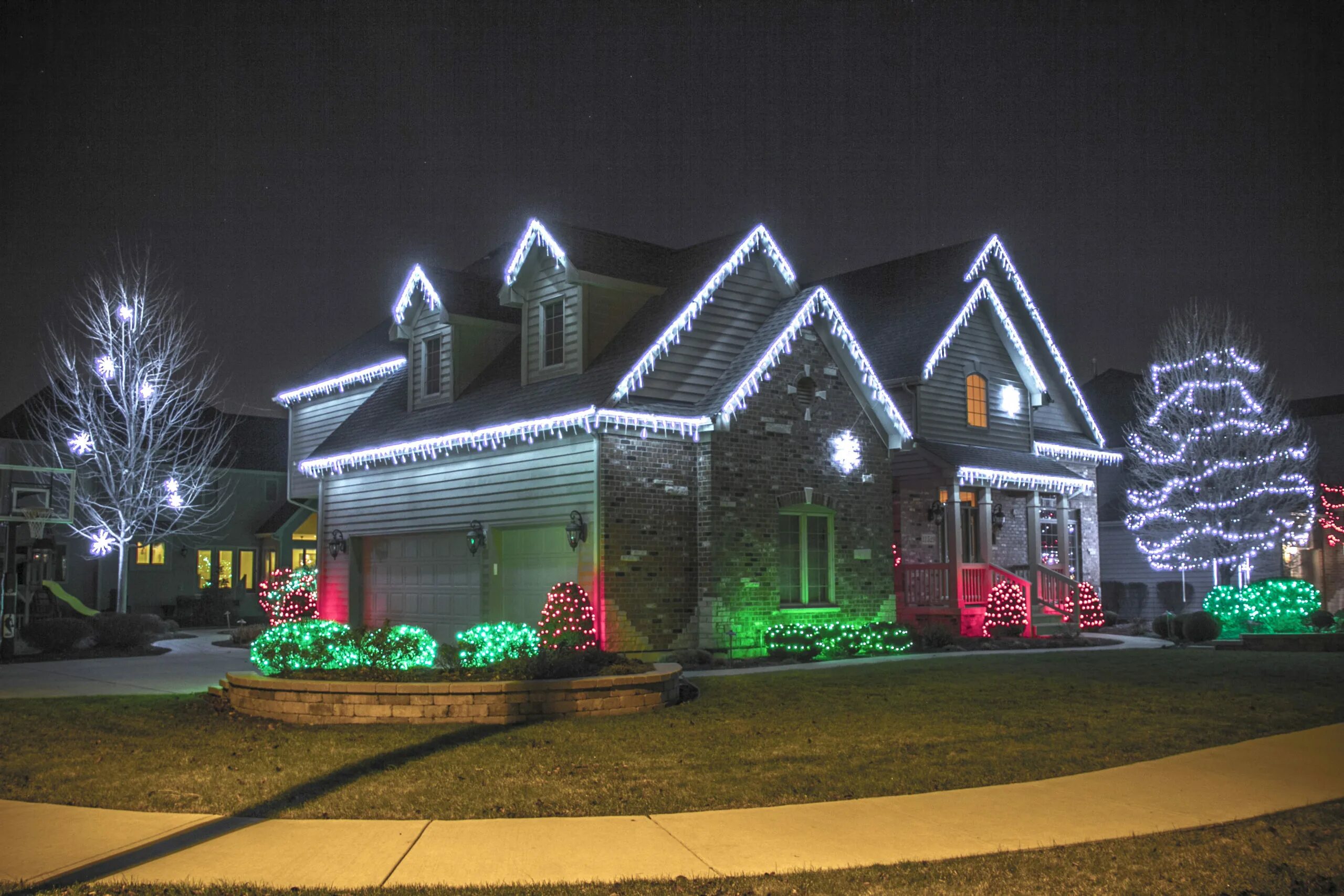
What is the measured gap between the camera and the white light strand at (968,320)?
86.0 feet

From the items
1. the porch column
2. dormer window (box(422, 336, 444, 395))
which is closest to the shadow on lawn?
dormer window (box(422, 336, 444, 395))

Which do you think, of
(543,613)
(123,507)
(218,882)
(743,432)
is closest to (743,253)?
(743,432)

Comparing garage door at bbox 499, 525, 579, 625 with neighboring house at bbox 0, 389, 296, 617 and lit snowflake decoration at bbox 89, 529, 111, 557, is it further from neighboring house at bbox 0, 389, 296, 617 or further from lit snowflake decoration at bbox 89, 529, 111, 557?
neighboring house at bbox 0, 389, 296, 617

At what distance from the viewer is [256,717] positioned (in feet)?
40.0

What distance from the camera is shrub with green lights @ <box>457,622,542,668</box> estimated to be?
13453 mm

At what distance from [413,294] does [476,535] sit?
230 inches

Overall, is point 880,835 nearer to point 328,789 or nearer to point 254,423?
point 328,789

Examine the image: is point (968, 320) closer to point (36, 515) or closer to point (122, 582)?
point (36, 515)

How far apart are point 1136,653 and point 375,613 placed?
49.8 ft

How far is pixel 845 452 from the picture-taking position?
861 inches

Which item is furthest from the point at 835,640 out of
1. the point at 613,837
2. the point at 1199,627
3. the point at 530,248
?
the point at 613,837

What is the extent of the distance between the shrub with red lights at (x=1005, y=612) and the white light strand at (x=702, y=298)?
8.12m

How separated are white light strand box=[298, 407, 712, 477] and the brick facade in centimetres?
26

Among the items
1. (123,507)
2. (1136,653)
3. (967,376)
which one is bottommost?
(1136,653)
